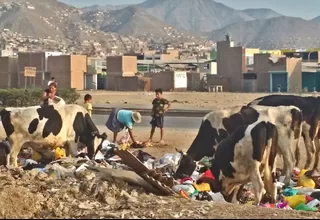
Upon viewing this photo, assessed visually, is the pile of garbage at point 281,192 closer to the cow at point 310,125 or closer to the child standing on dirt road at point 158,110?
the cow at point 310,125

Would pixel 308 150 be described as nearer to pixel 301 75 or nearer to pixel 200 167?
pixel 200 167

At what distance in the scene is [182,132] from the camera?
21266mm

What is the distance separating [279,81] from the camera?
227 ft

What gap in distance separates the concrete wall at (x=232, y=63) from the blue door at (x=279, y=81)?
3.79 m

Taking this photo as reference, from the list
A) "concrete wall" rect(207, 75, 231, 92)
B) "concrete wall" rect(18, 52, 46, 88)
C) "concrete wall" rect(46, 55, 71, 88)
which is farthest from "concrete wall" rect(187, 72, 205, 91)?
"concrete wall" rect(18, 52, 46, 88)

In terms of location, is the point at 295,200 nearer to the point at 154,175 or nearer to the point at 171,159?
the point at 154,175

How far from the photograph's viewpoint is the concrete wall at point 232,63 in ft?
235

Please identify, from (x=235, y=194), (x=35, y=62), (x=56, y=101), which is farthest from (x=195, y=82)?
(x=235, y=194)

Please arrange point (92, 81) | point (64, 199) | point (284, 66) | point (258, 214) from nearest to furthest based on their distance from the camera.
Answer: point (258, 214), point (64, 199), point (284, 66), point (92, 81)

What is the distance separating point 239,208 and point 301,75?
6527 cm

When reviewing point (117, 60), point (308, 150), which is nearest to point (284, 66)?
point (117, 60)

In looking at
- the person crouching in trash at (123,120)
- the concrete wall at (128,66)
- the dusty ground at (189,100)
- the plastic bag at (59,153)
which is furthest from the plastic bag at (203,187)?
the concrete wall at (128,66)

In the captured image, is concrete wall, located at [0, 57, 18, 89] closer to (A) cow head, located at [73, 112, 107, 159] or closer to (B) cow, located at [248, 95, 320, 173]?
(A) cow head, located at [73, 112, 107, 159]

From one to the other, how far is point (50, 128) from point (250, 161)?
5469 millimetres
